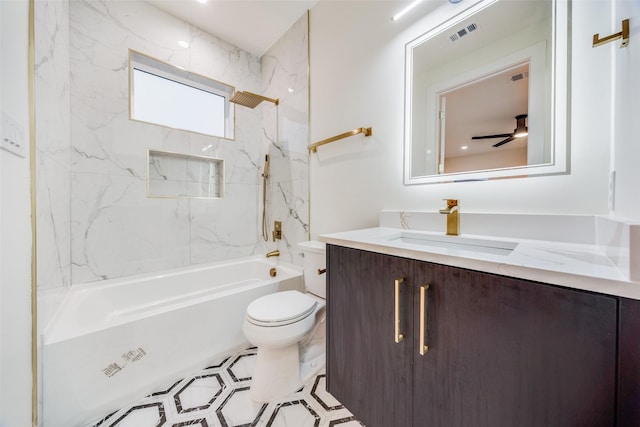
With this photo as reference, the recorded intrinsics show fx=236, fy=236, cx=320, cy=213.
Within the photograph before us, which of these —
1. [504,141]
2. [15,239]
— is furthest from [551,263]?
[15,239]

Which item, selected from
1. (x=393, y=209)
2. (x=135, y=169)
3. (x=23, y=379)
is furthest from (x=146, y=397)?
(x=393, y=209)

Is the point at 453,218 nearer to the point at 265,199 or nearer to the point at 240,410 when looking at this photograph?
the point at 240,410

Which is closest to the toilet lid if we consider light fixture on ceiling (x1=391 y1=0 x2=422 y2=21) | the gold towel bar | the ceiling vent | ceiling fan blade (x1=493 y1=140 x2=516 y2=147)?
the gold towel bar

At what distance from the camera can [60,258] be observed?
1.39 meters

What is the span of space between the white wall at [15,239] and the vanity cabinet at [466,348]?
3.49ft

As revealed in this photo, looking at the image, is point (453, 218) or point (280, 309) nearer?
point (453, 218)

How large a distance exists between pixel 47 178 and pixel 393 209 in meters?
1.81

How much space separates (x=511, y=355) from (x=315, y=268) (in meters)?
1.17

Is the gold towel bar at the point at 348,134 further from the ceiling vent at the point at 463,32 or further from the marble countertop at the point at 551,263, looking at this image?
the marble countertop at the point at 551,263

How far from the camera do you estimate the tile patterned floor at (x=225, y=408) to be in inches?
44.2

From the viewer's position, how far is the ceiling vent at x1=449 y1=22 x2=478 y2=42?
3.75 feet

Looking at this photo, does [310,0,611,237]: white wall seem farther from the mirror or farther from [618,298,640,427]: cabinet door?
[618,298,640,427]: cabinet door

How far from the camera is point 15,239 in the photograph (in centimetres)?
78

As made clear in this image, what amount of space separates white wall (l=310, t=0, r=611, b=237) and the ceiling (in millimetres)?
275
